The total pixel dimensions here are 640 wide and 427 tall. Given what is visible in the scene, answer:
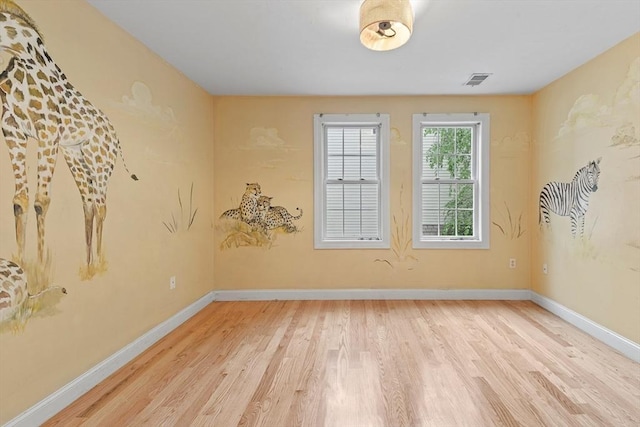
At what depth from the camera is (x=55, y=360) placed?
1.83 meters

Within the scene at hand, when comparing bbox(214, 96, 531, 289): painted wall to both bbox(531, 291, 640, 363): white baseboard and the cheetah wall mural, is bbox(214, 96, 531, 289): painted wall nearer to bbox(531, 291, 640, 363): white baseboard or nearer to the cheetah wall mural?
the cheetah wall mural

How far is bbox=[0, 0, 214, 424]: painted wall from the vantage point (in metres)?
1.71

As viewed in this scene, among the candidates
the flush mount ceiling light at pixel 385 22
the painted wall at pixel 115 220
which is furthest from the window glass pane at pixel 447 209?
the painted wall at pixel 115 220

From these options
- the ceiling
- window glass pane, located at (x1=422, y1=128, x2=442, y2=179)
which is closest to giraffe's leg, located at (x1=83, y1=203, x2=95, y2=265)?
the ceiling

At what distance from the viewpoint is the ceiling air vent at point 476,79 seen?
3.22 m

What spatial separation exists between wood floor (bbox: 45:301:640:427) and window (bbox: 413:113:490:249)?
1.11m

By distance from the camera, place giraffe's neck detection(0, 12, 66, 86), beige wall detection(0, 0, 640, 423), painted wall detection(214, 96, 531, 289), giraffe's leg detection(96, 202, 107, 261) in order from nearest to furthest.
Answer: giraffe's neck detection(0, 12, 66, 86) < beige wall detection(0, 0, 640, 423) < giraffe's leg detection(96, 202, 107, 261) < painted wall detection(214, 96, 531, 289)

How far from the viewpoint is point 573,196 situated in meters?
3.17

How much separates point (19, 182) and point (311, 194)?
2750mm

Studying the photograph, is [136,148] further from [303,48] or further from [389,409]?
[389,409]

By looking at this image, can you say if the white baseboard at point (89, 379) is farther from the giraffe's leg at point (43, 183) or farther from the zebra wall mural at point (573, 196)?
the zebra wall mural at point (573, 196)

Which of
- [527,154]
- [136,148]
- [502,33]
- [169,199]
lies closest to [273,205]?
[169,199]

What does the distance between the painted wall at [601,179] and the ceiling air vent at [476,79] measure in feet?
2.67

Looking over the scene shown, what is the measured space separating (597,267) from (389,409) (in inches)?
95.6
